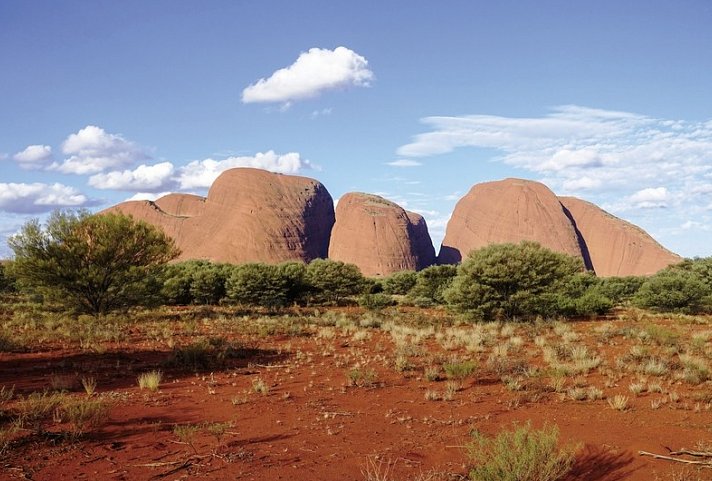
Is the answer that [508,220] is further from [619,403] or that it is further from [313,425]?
[313,425]

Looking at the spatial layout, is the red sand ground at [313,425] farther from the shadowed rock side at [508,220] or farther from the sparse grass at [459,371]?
the shadowed rock side at [508,220]

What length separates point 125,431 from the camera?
6371mm

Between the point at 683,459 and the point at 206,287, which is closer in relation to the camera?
the point at 683,459

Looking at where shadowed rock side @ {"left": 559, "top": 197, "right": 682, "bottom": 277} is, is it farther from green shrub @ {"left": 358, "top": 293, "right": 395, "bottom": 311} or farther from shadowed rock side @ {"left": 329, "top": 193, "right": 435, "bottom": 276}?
green shrub @ {"left": 358, "top": 293, "right": 395, "bottom": 311}

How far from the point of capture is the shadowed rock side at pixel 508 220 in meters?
95.0

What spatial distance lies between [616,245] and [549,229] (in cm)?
1300

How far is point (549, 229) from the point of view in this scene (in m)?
95.3

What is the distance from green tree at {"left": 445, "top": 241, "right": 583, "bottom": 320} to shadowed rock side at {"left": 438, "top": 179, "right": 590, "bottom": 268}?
73.2 m

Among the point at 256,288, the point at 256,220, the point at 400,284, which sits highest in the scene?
the point at 256,220

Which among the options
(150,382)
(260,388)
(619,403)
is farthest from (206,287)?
(619,403)

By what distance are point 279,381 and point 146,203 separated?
4239 inches

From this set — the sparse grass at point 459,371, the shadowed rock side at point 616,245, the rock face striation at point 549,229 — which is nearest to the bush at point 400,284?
the sparse grass at point 459,371

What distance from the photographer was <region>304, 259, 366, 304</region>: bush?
127ft

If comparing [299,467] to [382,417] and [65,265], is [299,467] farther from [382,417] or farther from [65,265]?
[65,265]
